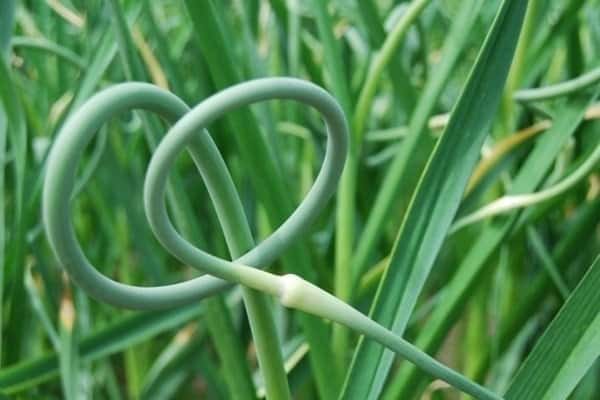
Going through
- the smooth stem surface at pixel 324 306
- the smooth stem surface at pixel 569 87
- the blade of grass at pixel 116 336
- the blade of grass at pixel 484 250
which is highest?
the smooth stem surface at pixel 324 306

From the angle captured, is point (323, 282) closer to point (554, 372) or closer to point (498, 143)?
point (498, 143)

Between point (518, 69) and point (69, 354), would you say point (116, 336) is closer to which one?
point (69, 354)

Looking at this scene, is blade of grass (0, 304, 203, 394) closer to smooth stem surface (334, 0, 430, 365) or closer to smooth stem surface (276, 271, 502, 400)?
smooth stem surface (334, 0, 430, 365)

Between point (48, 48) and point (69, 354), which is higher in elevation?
point (48, 48)

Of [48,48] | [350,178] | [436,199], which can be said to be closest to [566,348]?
[436,199]

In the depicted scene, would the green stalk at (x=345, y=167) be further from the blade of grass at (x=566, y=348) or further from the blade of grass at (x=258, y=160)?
the blade of grass at (x=566, y=348)

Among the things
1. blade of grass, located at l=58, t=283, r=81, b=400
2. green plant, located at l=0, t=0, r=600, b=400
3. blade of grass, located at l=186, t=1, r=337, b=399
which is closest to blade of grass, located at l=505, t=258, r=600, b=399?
green plant, located at l=0, t=0, r=600, b=400

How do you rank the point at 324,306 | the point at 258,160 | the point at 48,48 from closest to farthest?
the point at 324,306 < the point at 258,160 < the point at 48,48

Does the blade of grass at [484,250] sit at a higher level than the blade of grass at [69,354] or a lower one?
higher

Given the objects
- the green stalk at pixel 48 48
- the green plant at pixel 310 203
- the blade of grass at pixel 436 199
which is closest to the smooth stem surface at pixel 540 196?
the green plant at pixel 310 203
